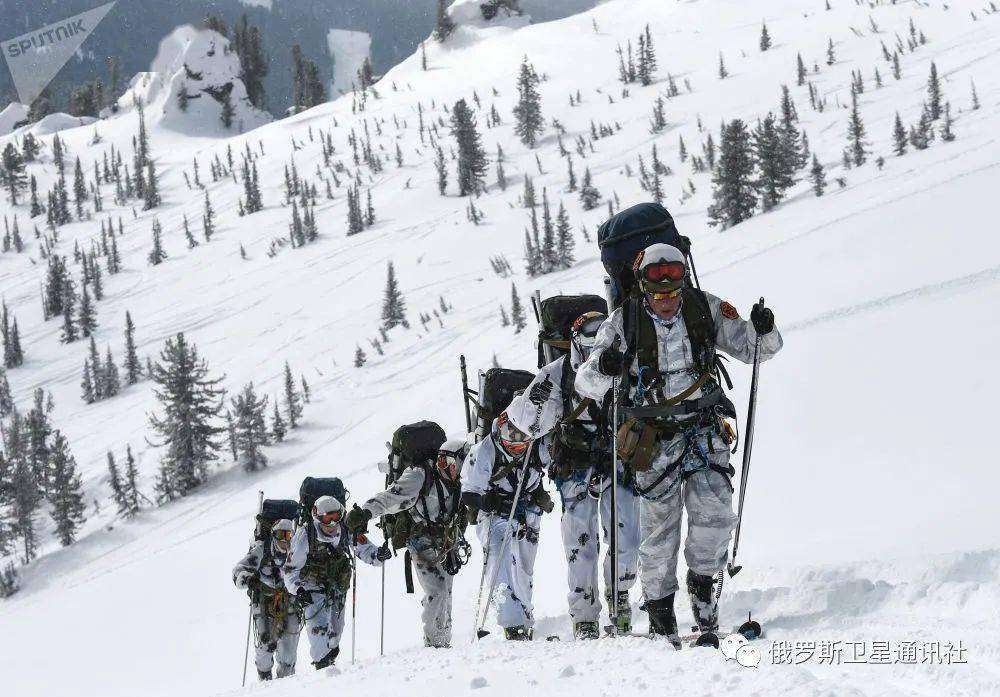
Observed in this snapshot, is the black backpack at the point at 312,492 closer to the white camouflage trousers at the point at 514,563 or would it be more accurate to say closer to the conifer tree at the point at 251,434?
the white camouflage trousers at the point at 514,563

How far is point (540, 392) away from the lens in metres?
4.69

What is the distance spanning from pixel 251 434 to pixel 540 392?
22222mm

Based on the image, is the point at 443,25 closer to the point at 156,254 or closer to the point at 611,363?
the point at 156,254

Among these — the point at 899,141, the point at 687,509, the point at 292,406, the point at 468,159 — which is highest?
the point at 468,159

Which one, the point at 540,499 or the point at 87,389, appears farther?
the point at 87,389

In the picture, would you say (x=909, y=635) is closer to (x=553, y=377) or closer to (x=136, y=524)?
(x=553, y=377)

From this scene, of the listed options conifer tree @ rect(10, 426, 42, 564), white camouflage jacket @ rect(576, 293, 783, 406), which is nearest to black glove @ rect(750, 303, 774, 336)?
white camouflage jacket @ rect(576, 293, 783, 406)

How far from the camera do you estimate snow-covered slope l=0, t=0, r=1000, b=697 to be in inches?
163

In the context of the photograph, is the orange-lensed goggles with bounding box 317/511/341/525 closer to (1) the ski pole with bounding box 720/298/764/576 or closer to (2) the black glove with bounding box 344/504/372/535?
(2) the black glove with bounding box 344/504/372/535

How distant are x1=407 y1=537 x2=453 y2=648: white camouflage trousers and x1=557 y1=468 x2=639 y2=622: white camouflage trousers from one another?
181 centimetres

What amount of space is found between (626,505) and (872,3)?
67.9 m

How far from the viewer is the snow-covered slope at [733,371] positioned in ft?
13.6

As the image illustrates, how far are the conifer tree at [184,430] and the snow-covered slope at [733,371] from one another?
1.58 meters
